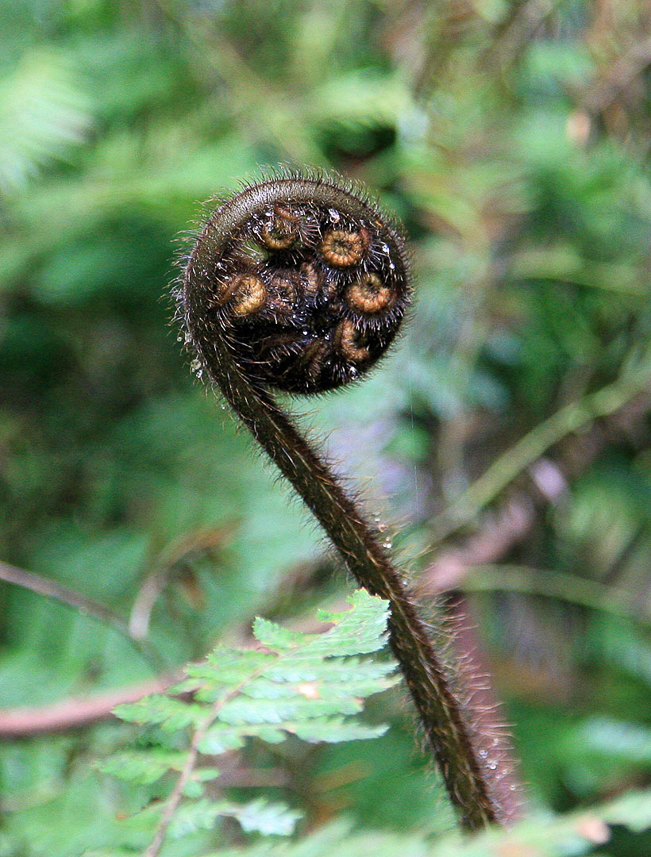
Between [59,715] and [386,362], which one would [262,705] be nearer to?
[59,715]

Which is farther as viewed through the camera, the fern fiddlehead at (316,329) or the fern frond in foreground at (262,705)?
the fern fiddlehead at (316,329)

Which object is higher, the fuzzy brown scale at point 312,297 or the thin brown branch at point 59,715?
the thin brown branch at point 59,715

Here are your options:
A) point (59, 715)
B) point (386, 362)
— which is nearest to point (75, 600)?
point (59, 715)

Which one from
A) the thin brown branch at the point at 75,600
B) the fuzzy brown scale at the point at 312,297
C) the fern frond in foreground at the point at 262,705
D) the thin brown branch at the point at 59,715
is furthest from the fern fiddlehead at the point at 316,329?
the thin brown branch at the point at 59,715

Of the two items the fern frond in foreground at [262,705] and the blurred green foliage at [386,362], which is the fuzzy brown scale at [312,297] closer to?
the fern frond in foreground at [262,705]

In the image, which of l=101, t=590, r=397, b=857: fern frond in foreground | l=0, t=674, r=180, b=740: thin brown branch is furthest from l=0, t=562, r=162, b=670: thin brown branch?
l=101, t=590, r=397, b=857: fern frond in foreground

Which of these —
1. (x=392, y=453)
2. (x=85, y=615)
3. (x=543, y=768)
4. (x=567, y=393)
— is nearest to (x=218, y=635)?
(x=85, y=615)
